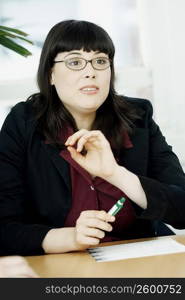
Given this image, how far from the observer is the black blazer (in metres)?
1.43

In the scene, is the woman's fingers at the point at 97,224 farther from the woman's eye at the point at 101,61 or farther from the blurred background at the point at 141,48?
the blurred background at the point at 141,48

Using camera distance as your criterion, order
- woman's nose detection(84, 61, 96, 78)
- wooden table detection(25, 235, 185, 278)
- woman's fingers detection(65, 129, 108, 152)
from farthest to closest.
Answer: woman's nose detection(84, 61, 96, 78)
woman's fingers detection(65, 129, 108, 152)
wooden table detection(25, 235, 185, 278)

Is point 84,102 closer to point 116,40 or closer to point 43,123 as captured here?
point 43,123

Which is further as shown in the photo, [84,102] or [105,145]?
[84,102]

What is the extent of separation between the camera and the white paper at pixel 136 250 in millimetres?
1226

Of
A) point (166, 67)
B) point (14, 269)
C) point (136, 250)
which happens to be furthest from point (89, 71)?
point (166, 67)

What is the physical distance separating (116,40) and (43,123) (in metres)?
1.38

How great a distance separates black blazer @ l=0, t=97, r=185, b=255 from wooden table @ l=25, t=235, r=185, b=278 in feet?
0.55

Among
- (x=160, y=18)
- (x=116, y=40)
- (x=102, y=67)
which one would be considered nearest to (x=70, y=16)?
(x=116, y=40)

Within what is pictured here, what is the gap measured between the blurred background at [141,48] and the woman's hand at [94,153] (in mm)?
1436

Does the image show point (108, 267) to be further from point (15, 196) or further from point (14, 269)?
point (15, 196)

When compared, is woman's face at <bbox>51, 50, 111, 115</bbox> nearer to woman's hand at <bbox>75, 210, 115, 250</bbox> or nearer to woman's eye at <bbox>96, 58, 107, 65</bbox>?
woman's eye at <bbox>96, 58, 107, 65</bbox>

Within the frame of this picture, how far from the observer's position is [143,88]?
294 cm

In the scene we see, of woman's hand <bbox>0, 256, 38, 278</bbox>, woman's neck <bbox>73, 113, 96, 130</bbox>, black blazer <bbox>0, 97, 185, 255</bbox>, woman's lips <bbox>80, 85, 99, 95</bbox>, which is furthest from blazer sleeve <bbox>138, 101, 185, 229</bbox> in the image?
woman's hand <bbox>0, 256, 38, 278</bbox>
